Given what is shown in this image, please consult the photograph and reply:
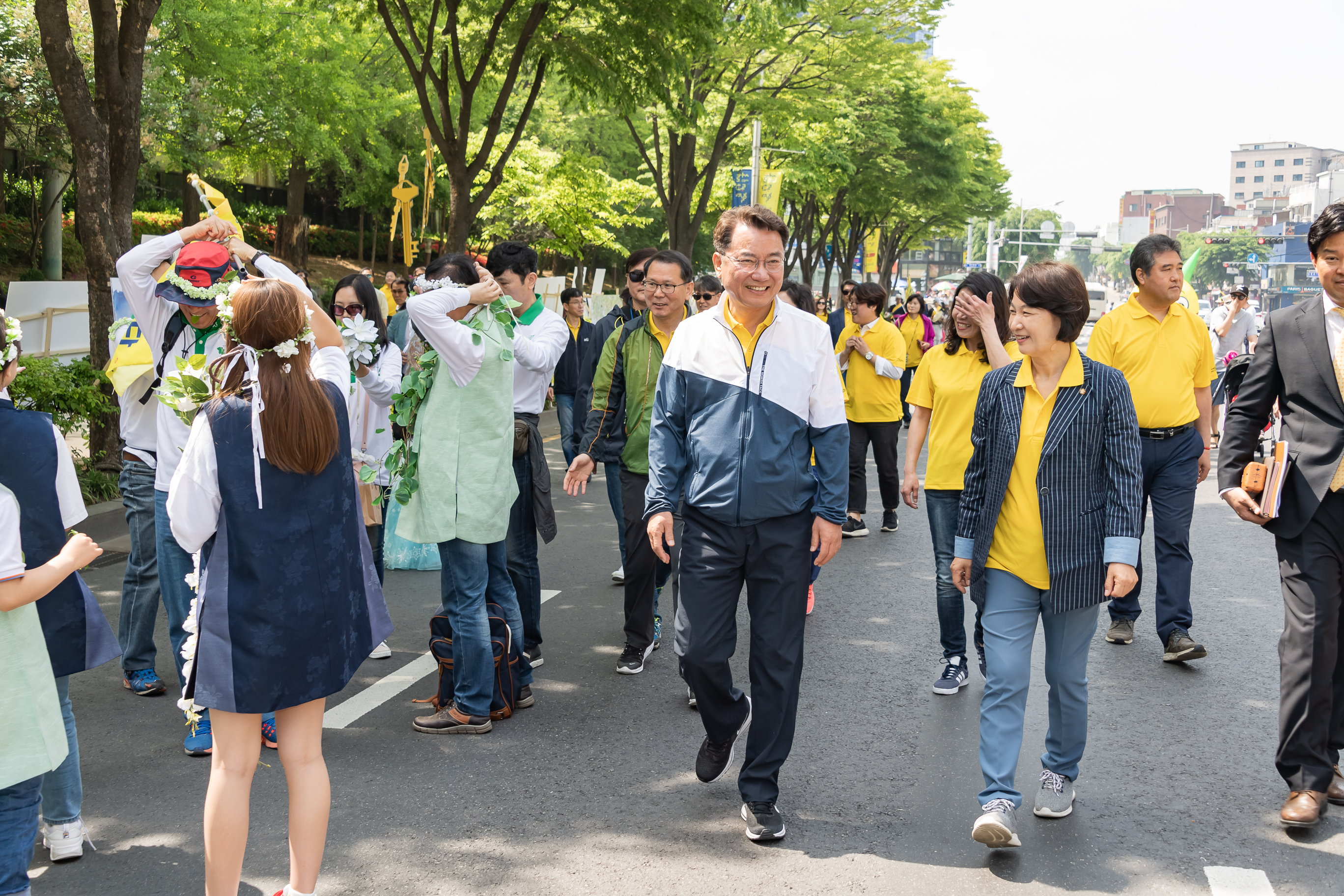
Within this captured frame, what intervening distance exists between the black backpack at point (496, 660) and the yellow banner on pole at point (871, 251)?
135 feet

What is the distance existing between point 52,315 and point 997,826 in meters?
17.4

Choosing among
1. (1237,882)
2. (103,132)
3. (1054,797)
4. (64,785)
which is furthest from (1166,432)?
(103,132)

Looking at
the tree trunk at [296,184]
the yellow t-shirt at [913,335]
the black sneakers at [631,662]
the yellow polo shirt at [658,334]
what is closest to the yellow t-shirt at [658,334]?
the yellow polo shirt at [658,334]

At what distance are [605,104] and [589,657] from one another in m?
10.2

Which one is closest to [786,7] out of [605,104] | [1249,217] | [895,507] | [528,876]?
→ [605,104]

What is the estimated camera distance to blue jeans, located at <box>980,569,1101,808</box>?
362 centimetres

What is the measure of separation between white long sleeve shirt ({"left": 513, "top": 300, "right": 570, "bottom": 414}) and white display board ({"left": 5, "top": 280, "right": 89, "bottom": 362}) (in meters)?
13.2

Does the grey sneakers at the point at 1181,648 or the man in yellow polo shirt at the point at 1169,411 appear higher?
the man in yellow polo shirt at the point at 1169,411

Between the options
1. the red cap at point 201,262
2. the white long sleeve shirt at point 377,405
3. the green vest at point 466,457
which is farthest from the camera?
the white long sleeve shirt at point 377,405

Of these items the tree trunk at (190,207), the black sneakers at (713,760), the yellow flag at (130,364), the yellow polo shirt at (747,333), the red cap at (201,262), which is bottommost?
the black sneakers at (713,760)

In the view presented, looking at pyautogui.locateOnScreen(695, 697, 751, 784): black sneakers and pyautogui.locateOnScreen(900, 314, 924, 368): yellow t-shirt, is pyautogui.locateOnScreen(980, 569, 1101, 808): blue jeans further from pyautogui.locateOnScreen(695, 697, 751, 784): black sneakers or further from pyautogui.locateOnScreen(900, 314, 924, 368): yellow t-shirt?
pyautogui.locateOnScreen(900, 314, 924, 368): yellow t-shirt

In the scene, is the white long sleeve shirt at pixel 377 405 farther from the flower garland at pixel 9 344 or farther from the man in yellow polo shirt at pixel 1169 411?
the man in yellow polo shirt at pixel 1169 411

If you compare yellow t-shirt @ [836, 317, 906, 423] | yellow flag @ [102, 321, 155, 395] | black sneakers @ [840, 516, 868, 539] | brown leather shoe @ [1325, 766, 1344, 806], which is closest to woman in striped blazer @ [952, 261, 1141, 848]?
brown leather shoe @ [1325, 766, 1344, 806]

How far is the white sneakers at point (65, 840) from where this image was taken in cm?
348
